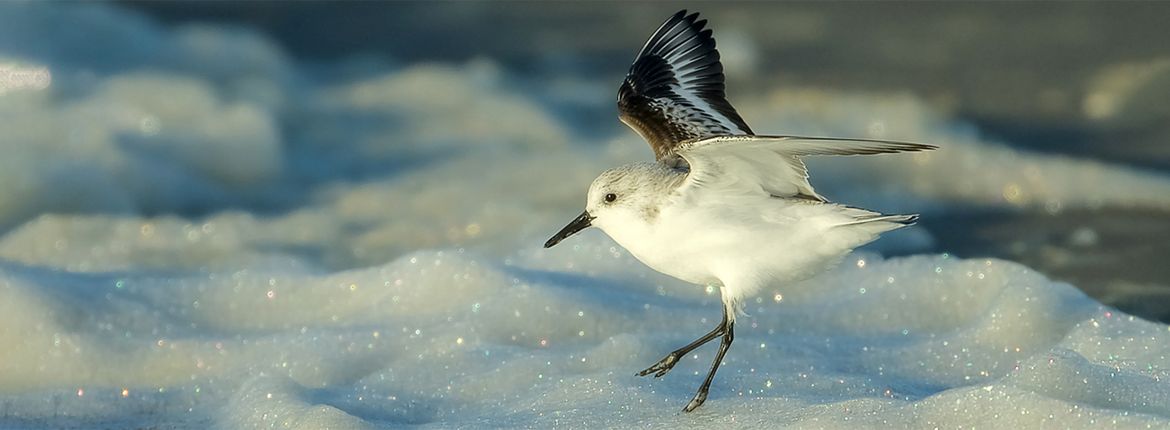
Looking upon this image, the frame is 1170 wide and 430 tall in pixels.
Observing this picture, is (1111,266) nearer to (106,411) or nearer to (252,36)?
(106,411)

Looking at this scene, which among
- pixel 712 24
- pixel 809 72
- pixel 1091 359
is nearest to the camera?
pixel 1091 359

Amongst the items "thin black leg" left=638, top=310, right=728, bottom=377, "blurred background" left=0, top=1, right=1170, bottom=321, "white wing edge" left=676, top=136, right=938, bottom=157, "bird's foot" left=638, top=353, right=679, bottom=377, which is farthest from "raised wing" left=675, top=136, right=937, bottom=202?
"blurred background" left=0, top=1, right=1170, bottom=321

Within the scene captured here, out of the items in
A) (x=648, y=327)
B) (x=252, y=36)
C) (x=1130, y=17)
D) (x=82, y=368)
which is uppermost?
(x=252, y=36)

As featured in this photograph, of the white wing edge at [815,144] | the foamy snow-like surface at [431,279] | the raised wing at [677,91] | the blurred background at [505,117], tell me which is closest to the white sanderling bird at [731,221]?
the white wing edge at [815,144]

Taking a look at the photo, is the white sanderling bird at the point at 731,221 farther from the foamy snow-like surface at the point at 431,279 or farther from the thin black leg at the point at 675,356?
the foamy snow-like surface at the point at 431,279

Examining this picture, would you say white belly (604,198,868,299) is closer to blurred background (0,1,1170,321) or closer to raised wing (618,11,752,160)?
raised wing (618,11,752,160)

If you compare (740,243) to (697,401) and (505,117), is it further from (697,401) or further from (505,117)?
(505,117)

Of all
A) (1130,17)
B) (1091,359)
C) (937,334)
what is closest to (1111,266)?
(937,334)
